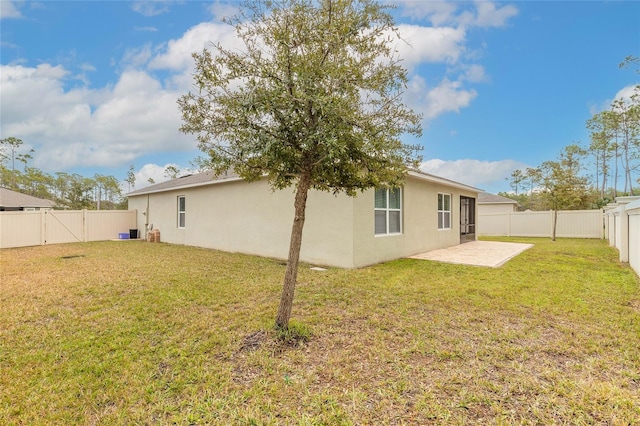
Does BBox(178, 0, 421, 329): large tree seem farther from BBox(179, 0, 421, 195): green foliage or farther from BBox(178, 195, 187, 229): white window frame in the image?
BBox(178, 195, 187, 229): white window frame

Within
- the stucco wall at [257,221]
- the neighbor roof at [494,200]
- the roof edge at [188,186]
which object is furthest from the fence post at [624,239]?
the neighbor roof at [494,200]

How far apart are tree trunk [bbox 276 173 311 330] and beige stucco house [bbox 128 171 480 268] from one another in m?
2.52

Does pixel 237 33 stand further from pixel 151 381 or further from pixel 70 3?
pixel 70 3

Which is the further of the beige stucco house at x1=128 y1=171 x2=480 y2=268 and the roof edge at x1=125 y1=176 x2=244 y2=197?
the roof edge at x1=125 y1=176 x2=244 y2=197

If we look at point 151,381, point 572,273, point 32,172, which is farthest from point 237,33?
point 32,172

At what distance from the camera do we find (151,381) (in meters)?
2.91

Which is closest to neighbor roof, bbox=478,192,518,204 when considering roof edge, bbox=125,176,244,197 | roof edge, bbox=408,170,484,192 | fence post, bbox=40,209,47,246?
roof edge, bbox=408,170,484,192

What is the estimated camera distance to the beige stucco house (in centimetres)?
852

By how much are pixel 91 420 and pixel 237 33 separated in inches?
163

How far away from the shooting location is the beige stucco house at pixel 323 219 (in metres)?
8.52

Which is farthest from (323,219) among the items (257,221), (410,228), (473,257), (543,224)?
(543,224)

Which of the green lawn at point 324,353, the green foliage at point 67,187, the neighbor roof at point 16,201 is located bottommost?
the green lawn at point 324,353

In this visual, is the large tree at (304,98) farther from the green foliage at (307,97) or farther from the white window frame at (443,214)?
the white window frame at (443,214)

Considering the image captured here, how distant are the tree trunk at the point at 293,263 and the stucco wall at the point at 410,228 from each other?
14.6ft
